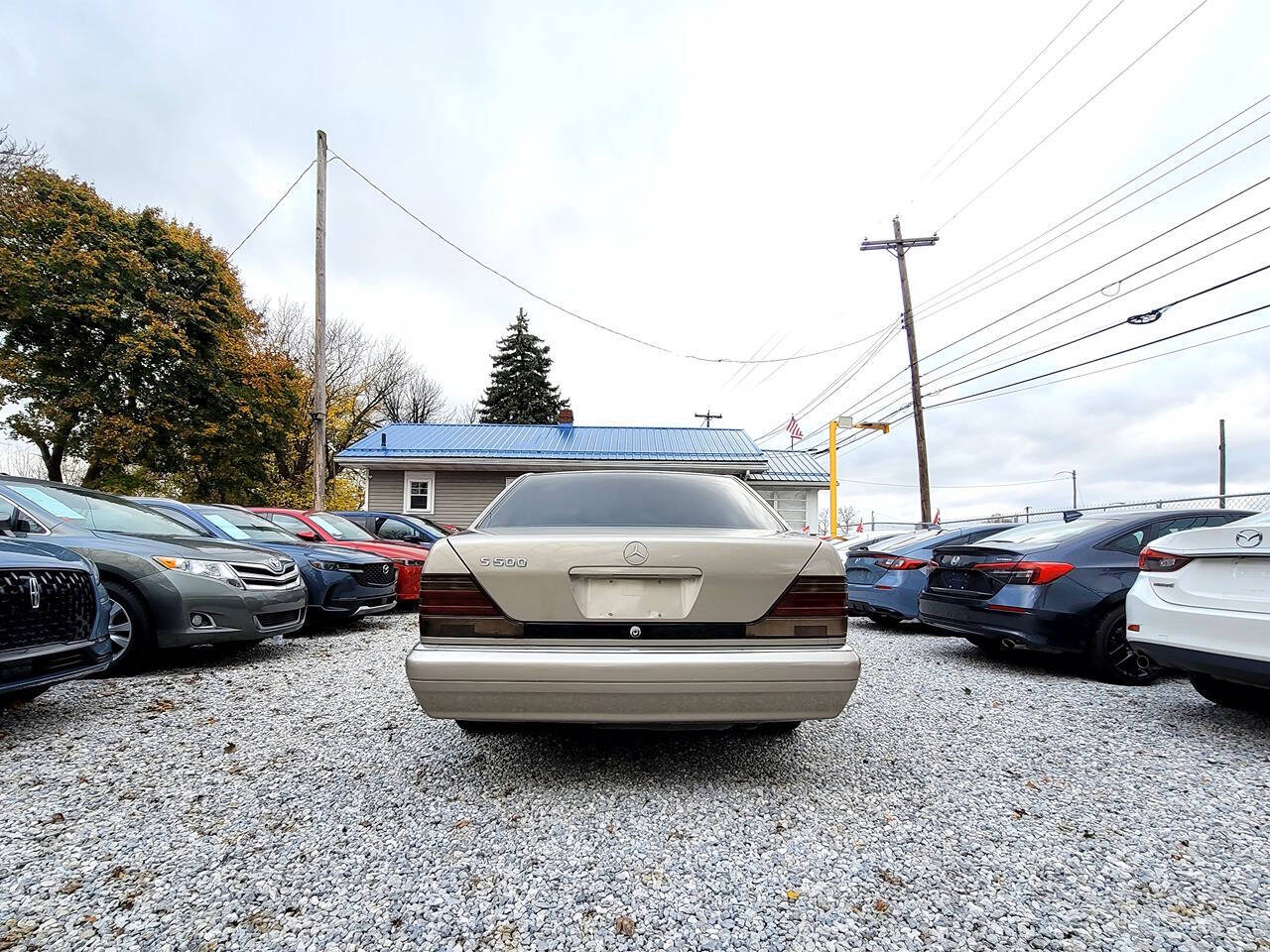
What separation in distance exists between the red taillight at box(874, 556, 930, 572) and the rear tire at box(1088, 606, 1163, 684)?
8.77 feet

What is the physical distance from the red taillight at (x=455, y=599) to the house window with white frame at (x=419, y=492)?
16910mm

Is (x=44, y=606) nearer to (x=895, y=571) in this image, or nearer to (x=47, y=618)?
(x=47, y=618)

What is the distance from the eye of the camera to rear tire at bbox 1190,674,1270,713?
3885 millimetres

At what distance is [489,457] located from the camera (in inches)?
707

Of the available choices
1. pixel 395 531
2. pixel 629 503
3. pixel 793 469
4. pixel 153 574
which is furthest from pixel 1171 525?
pixel 793 469

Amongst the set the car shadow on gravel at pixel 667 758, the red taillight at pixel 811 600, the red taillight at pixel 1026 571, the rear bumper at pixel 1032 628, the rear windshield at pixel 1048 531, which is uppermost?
the rear windshield at pixel 1048 531

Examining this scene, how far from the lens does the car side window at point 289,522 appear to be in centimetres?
865

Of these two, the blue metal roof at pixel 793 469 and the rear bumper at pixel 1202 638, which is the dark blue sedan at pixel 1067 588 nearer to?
the rear bumper at pixel 1202 638

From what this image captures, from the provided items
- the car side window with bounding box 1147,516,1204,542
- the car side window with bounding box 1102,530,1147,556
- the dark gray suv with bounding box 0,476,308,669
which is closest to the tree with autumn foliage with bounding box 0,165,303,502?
the dark gray suv with bounding box 0,476,308,669

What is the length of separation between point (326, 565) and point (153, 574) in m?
2.36

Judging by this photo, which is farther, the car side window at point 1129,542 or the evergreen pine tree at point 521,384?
the evergreen pine tree at point 521,384

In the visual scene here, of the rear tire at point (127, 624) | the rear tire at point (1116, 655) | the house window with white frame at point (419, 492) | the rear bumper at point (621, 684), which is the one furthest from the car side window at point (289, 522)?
the house window with white frame at point (419, 492)

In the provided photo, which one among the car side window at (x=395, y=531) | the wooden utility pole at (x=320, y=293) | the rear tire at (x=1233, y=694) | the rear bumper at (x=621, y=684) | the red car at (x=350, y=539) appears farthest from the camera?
the wooden utility pole at (x=320, y=293)

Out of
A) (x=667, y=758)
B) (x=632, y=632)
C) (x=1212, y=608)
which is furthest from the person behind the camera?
(x=1212, y=608)
